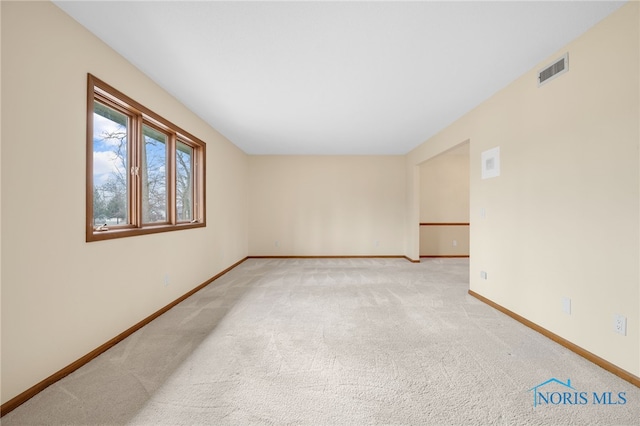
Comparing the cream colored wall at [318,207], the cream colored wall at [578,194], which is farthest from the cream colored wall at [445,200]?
the cream colored wall at [578,194]

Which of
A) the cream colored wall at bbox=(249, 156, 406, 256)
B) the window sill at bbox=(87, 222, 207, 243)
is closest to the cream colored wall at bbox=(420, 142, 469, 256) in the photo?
the cream colored wall at bbox=(249, 156, 406, 256)

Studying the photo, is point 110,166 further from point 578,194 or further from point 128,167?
point 578,194

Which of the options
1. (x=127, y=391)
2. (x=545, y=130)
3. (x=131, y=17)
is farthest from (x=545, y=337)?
(x=131, y=17)

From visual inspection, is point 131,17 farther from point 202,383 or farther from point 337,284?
point 337,284

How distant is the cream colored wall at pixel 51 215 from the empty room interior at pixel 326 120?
0.04ft

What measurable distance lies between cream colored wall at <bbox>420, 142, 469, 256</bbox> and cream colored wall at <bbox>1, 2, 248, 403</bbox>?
604cm

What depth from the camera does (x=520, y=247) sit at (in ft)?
8.59

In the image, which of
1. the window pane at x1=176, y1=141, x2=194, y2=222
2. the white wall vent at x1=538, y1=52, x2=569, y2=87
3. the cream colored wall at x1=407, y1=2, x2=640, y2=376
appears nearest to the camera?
the cream colored wall at x1=407, y1=2, x2=640, y2=376

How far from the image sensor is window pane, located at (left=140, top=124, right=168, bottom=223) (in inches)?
112

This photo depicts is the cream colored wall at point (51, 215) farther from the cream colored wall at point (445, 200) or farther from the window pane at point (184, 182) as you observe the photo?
the cream colored wall at point (445, 200)

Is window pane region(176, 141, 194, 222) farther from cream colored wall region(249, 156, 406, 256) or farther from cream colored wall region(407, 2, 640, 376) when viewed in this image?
cream colored wall region(407, 2, 640, 376)

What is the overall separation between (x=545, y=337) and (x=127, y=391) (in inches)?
129

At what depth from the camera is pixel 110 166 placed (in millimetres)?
2320

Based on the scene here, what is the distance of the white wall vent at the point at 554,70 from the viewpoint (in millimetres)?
2100
